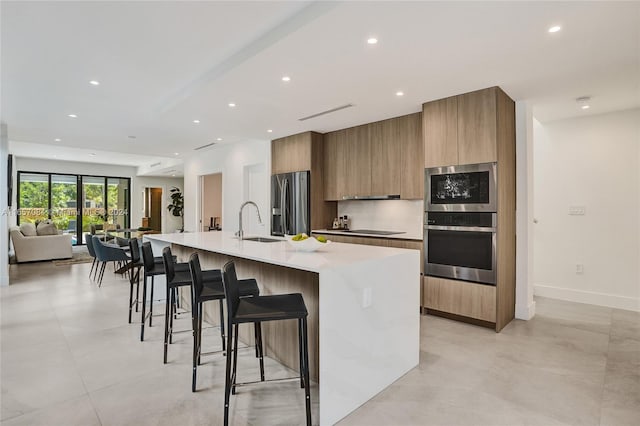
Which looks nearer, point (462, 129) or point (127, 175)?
point (462, 129)

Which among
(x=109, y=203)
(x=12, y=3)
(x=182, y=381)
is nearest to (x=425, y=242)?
(x=182, y=381)

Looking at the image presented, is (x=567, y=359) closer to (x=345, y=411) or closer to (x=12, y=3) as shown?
(x=345, y=411)

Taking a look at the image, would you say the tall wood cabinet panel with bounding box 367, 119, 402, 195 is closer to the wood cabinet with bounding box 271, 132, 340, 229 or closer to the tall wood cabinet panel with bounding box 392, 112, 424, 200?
the tall wood cabinet panel with bounding box 392, 112, 424, 200

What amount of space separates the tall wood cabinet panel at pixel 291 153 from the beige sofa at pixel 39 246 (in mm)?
5771

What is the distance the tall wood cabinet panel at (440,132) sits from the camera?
3.60 m

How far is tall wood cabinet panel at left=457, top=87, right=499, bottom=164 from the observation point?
10.9 ft

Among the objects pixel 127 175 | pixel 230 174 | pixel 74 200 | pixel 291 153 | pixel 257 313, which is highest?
pixel 127 175

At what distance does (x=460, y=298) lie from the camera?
140 inches

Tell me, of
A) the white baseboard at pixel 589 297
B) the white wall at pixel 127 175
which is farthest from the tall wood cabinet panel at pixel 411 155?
the white wall at pixel 127 175

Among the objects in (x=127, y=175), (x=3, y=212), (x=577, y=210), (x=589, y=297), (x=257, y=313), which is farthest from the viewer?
(x=127, y=175)

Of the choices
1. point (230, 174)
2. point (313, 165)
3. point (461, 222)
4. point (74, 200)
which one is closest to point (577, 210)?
point (461, 222)

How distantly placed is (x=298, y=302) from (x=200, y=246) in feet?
4.40

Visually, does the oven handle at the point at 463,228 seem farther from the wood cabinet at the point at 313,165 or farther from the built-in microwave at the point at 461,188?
the wood cabinet at the point at 313,165

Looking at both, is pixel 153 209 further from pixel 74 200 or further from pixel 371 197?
pixel 371 197
